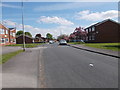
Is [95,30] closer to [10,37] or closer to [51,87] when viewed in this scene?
[10,37]

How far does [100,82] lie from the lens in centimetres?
537

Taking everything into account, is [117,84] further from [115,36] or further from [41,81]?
[115,36]

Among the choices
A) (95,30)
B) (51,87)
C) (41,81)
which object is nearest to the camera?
(51,87)

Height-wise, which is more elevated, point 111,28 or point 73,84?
point 111,28

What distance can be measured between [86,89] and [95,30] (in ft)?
175

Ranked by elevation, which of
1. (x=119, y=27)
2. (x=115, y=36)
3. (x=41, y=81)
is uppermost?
(x=119, y=27)

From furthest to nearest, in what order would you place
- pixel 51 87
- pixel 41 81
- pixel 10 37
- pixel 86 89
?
pixel 10 37 < pixel 41 81 < pixel 51 87 < pixel 86 89

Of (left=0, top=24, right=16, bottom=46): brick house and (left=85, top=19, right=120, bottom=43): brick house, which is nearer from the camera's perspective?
(left=85, top=19, right=120, bottom=43): brick house

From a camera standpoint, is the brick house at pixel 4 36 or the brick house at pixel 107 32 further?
the brick house at pixel 4 36

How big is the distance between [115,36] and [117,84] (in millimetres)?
49994

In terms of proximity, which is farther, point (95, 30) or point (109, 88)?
point (95, 30)

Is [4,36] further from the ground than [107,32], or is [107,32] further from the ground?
[107,32]

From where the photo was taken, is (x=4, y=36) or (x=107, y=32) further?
(x=4, y=36)

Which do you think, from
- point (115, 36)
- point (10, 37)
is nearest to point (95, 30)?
point (115, 36)
